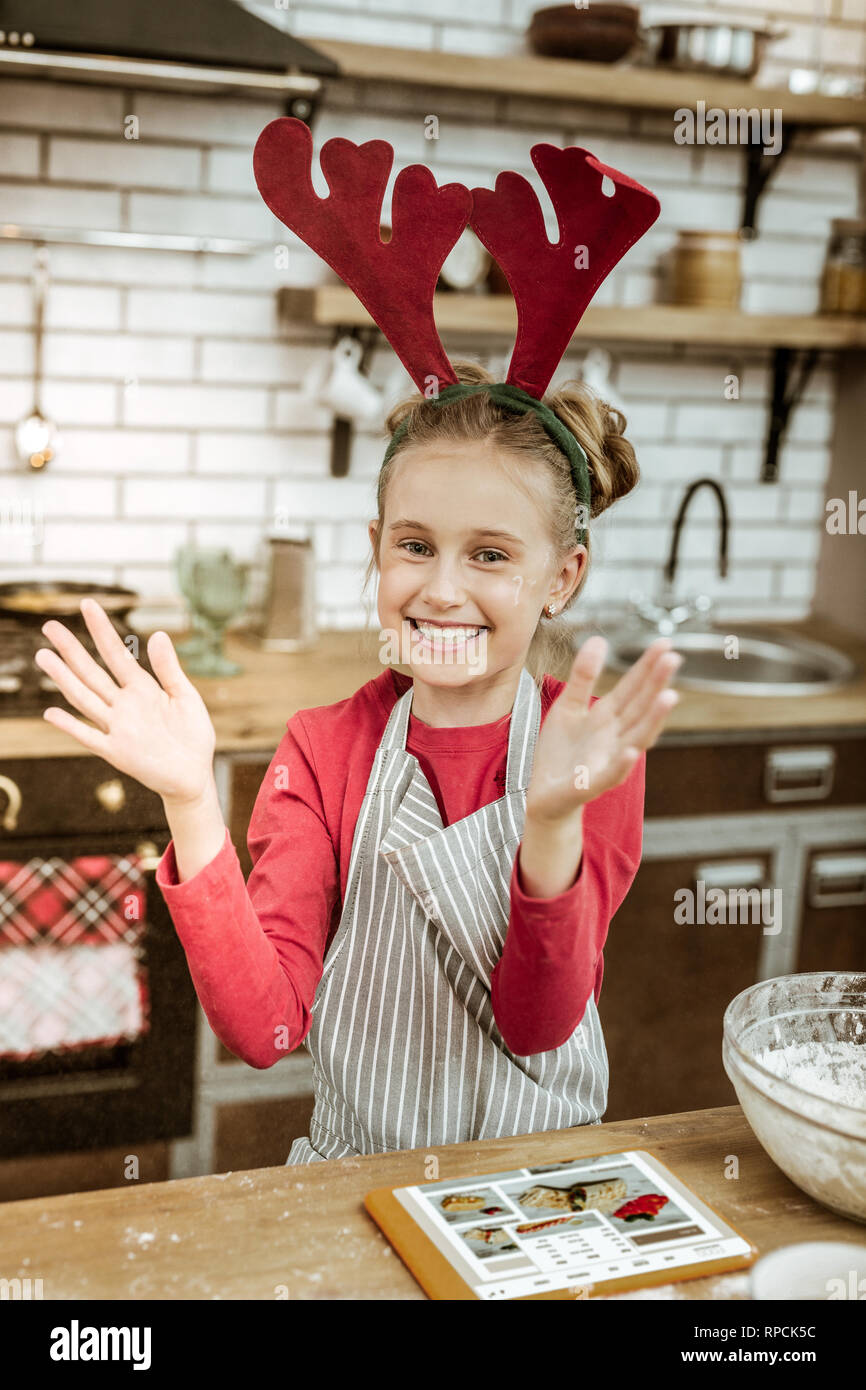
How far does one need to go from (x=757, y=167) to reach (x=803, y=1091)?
2019 millimetres

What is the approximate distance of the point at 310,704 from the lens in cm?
153

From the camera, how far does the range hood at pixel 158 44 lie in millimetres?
1708

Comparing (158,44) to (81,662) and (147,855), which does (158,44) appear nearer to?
(147,855)

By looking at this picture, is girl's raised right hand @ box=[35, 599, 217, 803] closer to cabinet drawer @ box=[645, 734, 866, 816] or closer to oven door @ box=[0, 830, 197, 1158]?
oven door @ box=[0, 830, 197, 1158]

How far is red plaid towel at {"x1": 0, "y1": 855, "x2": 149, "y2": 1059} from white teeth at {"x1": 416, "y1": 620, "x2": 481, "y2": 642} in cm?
83

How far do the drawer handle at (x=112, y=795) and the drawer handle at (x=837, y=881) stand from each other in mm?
1041

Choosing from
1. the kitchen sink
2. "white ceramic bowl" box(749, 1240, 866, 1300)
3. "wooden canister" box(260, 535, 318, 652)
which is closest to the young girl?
"white ceramic bowl" box(749, 1240, 866, 1300)

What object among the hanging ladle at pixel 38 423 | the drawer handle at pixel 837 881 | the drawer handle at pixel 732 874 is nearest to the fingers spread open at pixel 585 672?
the drawer handle at pixel 732 874

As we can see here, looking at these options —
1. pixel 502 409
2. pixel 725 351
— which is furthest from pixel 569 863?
pixel 725 351

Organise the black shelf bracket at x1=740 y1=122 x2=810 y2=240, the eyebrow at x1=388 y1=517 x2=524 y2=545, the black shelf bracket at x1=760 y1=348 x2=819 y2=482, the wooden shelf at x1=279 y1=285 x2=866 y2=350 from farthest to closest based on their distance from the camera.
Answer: the black shelf bracket at x1=760 y1=348 x2=819 y2=482 → the black shelf bracket at x1=740 y1=122 x2=810 y2=240 → the wooden shelf at x1=279 y1=285 x2=866 y2=350 → the eyebrow at x1=388 y1=517 x2=524 y2=545

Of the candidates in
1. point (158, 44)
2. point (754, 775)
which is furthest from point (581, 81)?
point (754, 775)

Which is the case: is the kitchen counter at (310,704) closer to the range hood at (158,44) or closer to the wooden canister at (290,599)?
the wooden canister at (290,599)

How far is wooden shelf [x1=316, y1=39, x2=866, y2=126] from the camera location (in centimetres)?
202

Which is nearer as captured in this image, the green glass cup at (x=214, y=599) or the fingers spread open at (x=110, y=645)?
the fingers spread open at (x=110, y=645)
